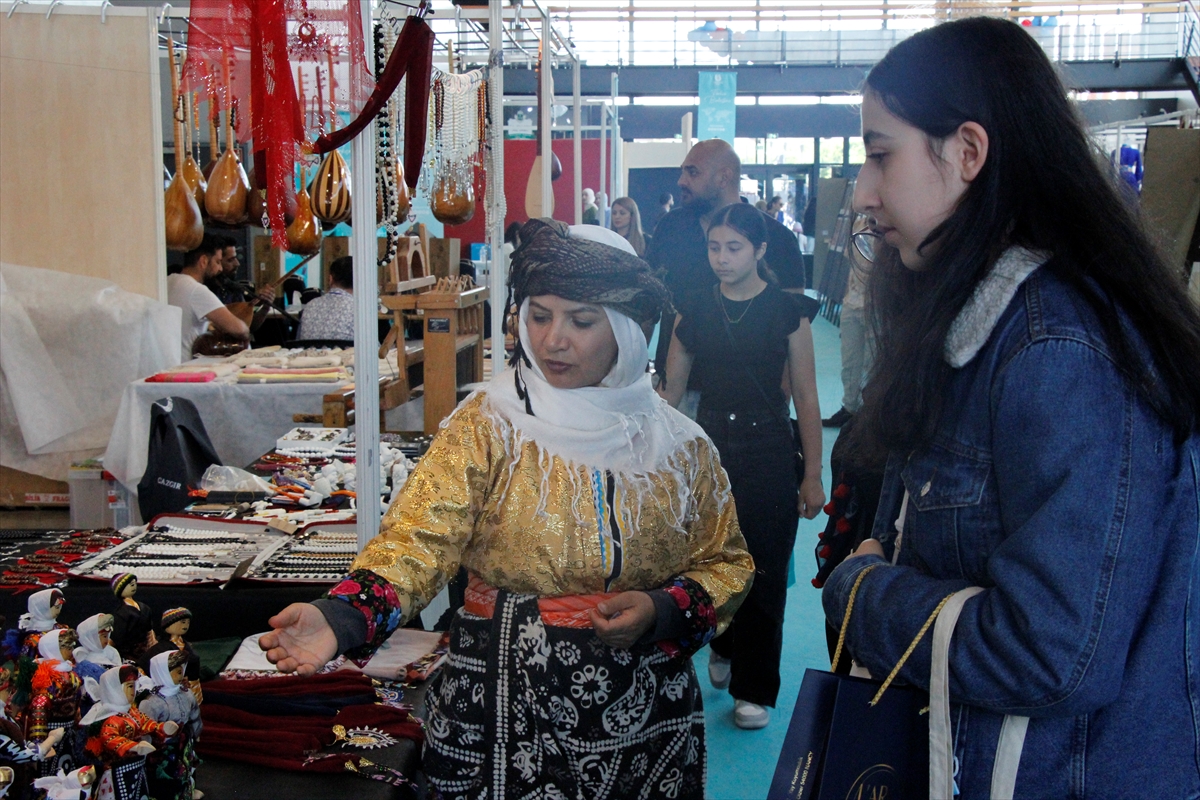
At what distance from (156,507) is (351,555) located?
125 centimetres

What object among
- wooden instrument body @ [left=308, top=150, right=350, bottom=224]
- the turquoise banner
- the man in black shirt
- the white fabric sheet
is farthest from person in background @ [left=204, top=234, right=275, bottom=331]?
the turquoise banner

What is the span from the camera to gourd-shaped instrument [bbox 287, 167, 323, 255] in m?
3.32

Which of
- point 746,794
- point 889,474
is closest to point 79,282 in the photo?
point 746,794

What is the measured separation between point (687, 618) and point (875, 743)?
50 cm

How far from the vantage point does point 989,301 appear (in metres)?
0.99

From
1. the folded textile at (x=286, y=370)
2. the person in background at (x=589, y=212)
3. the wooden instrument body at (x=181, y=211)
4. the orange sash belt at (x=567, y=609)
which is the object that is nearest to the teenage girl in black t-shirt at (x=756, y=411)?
the orange sash belt at (x=567, y=609)

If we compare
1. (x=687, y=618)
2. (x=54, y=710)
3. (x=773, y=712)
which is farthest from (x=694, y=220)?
(x=54, y=710)

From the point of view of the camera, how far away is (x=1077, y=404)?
92 centimetres

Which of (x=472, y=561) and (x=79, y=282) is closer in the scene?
(x=472, y=561)

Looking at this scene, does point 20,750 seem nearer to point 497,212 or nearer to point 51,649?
point 51,649

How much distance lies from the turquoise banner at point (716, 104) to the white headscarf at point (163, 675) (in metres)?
12.1

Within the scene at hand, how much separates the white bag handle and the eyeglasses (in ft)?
1.41

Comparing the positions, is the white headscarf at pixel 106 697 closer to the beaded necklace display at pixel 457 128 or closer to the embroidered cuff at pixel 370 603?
the embroidered cuff at pixel 370 603

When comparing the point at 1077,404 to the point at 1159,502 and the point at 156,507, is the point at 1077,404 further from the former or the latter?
the point at 156,507
